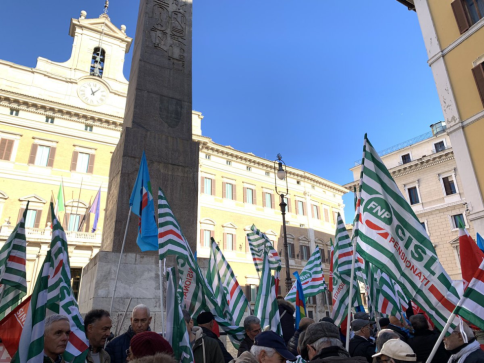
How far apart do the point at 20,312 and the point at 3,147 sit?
22.9 m

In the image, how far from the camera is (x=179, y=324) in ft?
9.10

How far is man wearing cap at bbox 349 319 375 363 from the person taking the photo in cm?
A: 336

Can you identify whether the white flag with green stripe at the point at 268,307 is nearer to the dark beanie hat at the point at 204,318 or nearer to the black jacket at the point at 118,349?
the dark beanie hat at the point at 204,318

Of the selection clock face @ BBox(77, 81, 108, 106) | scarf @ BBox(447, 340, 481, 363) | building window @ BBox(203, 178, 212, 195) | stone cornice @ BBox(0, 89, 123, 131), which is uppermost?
clock face @ BBox(77, 81, 108, 106)

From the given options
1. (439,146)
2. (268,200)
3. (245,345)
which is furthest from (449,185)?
(245,345)

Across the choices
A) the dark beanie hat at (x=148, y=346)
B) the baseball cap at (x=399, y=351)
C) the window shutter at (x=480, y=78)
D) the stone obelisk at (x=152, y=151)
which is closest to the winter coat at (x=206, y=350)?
the dark beanie hat at (x=148, y=346)

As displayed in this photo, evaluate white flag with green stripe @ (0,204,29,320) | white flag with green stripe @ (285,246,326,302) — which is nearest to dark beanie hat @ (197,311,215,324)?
white flag with green stripe @ (0,204,29,320)

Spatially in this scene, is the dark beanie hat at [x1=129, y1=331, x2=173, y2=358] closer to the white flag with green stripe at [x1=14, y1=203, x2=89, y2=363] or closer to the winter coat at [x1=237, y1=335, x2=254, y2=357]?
the white flag with green stripe at [x1=14, y1=203, x2=89, y2=363]

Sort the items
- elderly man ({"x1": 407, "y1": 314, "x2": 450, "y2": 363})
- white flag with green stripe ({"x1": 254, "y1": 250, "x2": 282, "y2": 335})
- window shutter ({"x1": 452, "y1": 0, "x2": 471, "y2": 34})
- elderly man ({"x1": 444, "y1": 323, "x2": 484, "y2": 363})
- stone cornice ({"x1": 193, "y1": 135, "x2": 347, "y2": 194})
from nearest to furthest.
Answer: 1. elderly man ({"x1": 444, "y1": 323, "x2": 484, "y2": 363})
2. elderly man ({"x1": 407, "y1": 314, "x2": 450, "y2": 363})
3. white flag with green stripe ({"x1": 254, "y1": 250, "x2": 282, "y2": 335})
4. window shutter ({"x1": 452, "y1": 0, "x2": 471, "y2": 34})
5. stone cornice ({"x1": 193, "y1": 135, "x2": 347, "y2": 194})

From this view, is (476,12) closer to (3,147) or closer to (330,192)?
(3,147)

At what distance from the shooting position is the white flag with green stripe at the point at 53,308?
215cm

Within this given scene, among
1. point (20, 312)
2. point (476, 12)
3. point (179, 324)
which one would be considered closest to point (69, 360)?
point (20, 312)

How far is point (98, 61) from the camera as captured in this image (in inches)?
1093

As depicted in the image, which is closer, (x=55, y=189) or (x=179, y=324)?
(x=179, y=324)
